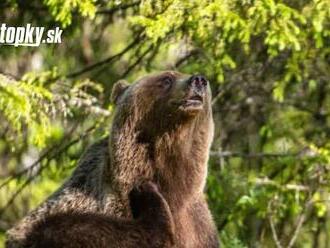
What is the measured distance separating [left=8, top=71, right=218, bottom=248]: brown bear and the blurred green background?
0.68m

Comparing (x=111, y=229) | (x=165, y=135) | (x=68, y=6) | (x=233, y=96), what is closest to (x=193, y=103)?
(x=165, y=135)

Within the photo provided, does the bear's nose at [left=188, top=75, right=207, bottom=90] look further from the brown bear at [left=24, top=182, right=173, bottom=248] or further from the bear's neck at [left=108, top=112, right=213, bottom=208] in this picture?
the brown bear at [left=24, top=182, right=173, bottom=248]

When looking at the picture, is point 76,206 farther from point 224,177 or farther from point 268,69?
point 268,69

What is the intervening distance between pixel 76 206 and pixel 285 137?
455 centimetres

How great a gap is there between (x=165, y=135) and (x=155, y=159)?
17 centimetres

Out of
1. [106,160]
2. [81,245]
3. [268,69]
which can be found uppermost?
[268,69]

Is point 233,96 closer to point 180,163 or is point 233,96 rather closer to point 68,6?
point 68,6

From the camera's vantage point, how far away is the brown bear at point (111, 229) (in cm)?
714

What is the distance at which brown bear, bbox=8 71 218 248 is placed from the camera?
7457 mm

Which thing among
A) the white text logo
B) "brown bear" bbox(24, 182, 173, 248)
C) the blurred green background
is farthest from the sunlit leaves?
"brown bear" bbox(24, 182, 173, 248)

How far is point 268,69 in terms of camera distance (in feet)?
36.7

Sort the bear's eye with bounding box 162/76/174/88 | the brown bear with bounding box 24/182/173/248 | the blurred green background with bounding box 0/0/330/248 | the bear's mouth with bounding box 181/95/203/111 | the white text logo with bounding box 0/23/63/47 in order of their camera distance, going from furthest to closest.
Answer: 1. the white text logo with bounding box 0/23/63/47
2. the blurred green background with bounding box 0/0/330/248
3. the bear's eye with bounding box 162/76/174/88
4. the bear's mouth with bounding box 181/95/203/111
5. the brown bear with bounding box 24/182/173/248

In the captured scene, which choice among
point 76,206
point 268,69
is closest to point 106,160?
point 76,206

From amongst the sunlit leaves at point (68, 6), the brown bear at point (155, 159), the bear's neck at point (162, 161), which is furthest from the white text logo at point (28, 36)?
the bear's neck at point (162, 161)
